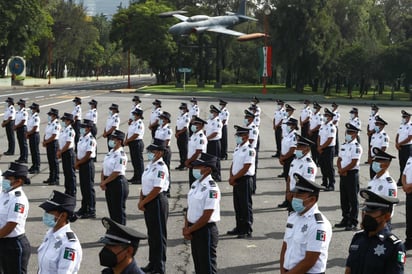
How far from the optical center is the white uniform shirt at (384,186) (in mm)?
8875

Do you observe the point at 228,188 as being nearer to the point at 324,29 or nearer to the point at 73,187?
the point at 73,187

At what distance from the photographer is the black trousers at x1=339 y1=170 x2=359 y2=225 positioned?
1159cm

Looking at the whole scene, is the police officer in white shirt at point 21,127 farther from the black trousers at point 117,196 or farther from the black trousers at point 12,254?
the black trousers at point 12,254

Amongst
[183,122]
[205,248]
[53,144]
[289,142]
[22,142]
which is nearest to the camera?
[205,248]

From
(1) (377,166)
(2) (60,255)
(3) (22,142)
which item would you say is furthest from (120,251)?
(3) (22,142)

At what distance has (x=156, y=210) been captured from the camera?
8977 mm

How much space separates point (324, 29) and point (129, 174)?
51749mm

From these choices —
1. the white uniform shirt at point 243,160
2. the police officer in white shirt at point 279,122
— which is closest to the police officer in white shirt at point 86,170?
the white uniform shirt at point 243,160

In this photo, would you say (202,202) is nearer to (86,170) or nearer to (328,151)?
(86,170)

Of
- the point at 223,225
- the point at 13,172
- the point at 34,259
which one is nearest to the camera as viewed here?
the point at 13,172

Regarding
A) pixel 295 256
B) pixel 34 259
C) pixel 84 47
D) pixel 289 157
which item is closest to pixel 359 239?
pixel 295 256

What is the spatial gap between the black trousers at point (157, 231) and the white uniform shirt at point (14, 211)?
229cm

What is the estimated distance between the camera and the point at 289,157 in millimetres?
14359

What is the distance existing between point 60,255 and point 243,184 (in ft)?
19.4
